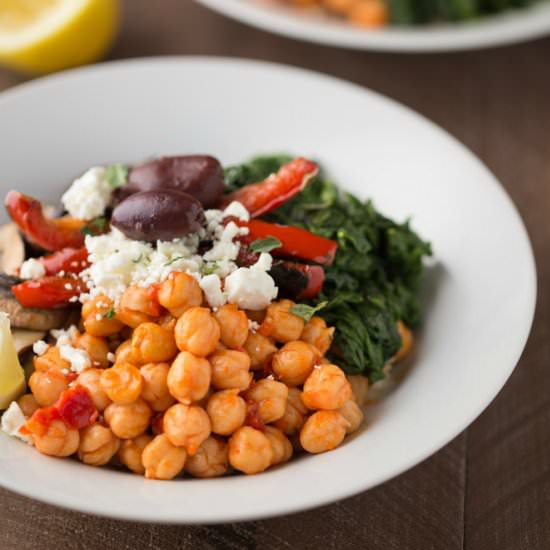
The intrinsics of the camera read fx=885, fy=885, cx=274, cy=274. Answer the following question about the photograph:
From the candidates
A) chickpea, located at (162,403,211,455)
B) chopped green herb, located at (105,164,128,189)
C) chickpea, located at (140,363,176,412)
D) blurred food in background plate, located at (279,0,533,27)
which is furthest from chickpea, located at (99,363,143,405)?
blurred food in background plate, located at (279,0,533,27)

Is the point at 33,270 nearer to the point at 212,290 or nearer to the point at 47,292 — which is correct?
the point at 47,292

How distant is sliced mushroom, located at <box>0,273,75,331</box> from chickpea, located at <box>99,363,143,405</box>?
1.56 feet

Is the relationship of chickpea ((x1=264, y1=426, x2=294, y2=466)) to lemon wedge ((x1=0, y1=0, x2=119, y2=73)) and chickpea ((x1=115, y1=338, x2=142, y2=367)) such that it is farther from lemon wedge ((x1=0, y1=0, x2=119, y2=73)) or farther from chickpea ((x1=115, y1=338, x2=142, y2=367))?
lemon wedge ((x1=0, y1=0, x2=119, y2=73))

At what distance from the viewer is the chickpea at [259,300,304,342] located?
122 inches

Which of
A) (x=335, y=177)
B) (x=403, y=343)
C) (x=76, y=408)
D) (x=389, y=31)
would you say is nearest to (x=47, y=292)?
(x=76, y=408)

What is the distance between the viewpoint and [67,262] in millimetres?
3357

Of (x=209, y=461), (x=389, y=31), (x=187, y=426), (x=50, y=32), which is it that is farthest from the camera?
(x=389, y=31)

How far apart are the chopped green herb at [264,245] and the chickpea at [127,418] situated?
0.72 metres

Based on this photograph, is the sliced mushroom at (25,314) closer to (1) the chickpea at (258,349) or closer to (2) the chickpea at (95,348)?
(2) the chickpea at (95,348)

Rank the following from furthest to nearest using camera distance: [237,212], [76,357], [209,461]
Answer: [237,212]
[76,357]
[209,461]

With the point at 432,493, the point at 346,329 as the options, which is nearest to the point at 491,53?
the point at 346,329

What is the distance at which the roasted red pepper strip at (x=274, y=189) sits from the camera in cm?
363

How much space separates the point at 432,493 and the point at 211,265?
1.20 meters

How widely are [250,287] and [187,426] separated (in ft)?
1.75
